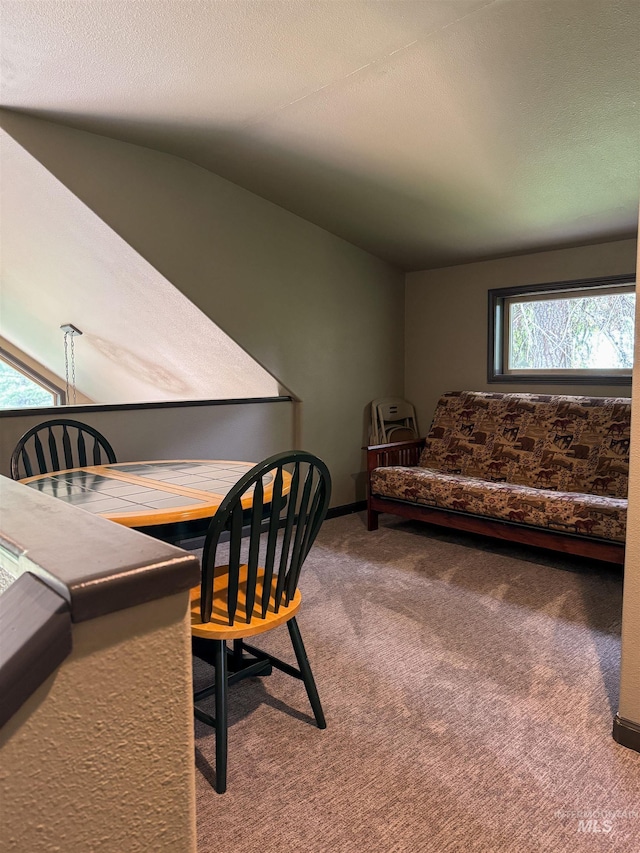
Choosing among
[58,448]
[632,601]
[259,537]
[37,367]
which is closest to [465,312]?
[58,448]

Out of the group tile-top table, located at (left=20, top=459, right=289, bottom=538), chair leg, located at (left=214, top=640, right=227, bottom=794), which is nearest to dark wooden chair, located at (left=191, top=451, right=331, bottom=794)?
chair leg, located at (left=214, top=640, right=227, bottom=794)

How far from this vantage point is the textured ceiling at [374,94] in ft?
6.85

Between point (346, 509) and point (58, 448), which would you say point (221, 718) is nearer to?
point (58, 448)

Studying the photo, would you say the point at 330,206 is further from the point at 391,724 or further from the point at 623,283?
the point at 391,724

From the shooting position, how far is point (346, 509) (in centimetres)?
470

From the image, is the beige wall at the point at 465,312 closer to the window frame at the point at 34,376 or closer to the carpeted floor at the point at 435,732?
the carpeted floor at the point at 435,732

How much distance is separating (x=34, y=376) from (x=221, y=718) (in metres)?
5.69

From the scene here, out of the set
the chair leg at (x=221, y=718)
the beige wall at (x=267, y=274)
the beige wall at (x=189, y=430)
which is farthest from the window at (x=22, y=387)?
the chair leg at (x=221, y=718)

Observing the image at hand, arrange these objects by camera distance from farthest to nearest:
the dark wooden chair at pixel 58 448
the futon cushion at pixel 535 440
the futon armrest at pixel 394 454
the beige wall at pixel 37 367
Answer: the beige wall at pixel 37 367, the futon armrest at pixel 394 454, the futon cushion at pixel 535 440, the dark wooden chair at pixel 58 448

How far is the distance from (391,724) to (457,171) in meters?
2.66

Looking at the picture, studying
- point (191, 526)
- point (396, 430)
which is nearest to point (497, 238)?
point (396, 430)

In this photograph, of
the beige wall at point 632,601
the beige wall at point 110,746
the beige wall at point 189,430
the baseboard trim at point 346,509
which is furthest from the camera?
the baseboard trim at point 346,509

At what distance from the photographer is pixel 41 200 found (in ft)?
10.8

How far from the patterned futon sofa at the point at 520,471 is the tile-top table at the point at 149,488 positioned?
1.61m
